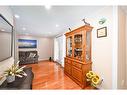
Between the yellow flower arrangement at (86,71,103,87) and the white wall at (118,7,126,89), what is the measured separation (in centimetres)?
43

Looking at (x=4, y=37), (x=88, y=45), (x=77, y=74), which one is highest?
(x=4, y=37)

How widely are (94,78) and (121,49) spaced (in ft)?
3.06

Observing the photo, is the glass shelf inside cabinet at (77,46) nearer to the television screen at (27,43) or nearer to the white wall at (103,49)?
the white wall at (103,49)

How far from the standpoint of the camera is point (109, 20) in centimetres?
206

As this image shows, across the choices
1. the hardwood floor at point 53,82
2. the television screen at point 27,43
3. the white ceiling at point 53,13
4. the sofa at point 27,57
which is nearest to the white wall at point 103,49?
the white ceiling at point 53,13

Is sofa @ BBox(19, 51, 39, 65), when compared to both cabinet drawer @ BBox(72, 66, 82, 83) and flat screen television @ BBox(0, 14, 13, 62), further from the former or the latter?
flat screen television @ BBox(0, 14, 13, 62)

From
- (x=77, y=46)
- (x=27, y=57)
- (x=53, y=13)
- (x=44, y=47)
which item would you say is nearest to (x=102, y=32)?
(x=77, y=46)

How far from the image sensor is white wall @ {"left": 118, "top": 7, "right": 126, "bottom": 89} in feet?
6.48

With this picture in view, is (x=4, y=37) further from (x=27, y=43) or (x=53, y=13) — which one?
(x=27, y=43)

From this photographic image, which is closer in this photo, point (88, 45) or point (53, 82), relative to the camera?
point (88, 45)

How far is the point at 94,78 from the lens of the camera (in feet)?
7.60

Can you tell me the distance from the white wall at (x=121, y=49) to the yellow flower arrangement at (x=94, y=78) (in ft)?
1.42

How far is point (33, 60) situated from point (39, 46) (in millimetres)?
1471
